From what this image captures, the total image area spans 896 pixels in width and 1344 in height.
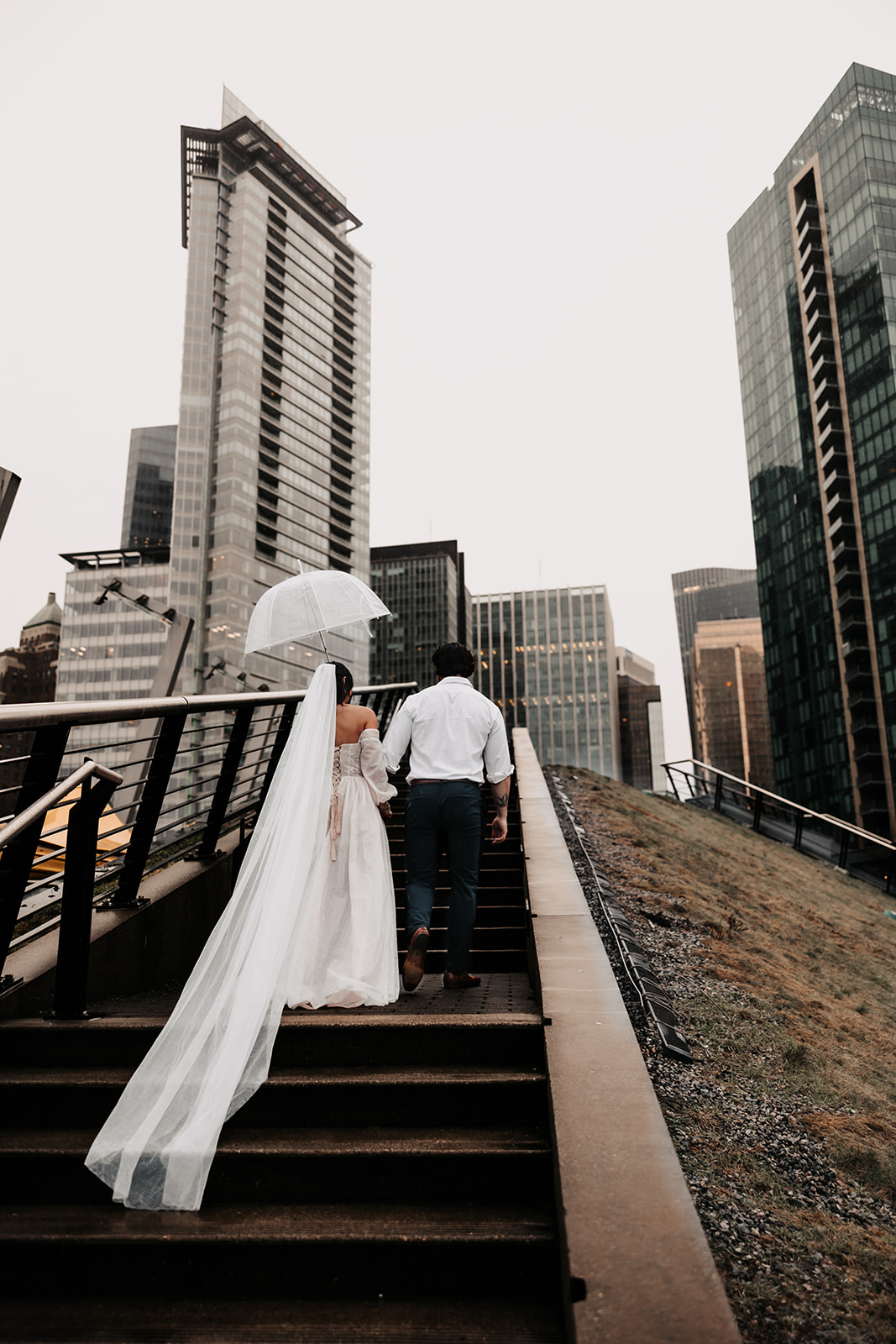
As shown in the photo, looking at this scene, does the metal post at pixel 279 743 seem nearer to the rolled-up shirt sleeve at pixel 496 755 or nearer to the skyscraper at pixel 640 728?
the rolled-up shirt sleeve at pixel 496 755

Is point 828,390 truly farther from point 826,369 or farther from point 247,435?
point 247,435

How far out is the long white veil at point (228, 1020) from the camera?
2523 millimetres

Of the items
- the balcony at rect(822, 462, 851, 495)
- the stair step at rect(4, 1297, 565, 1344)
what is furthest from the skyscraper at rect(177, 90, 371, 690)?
the stair step at rect(4, 1297, 565, 1344)

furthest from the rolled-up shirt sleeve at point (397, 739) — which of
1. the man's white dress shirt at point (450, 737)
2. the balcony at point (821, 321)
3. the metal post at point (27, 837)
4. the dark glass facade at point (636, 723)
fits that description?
the dark glass facade at point (636, 723)

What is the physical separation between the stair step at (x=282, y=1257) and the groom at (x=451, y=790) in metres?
1.68

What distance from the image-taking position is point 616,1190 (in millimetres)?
2227

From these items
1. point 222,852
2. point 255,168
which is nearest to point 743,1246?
point 222,852

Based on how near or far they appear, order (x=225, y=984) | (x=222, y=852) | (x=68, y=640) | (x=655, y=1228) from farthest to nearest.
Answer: (x=68, y=640) < (x=222, y=852) < (x=225, y=984) < (x=655, y=1228)

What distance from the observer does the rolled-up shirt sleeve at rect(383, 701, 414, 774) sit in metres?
4.53

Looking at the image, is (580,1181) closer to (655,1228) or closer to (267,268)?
(655,1228)

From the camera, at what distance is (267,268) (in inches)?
4080

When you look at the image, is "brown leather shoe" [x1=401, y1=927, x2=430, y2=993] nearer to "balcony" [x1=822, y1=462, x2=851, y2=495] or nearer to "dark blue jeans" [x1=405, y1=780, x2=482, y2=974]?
"dark blue jeans" [x1=405, y1=780, x2=482, y2=974]

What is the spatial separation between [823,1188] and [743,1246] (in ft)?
A: 1.94

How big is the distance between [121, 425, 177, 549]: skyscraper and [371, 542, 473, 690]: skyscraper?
140ft
